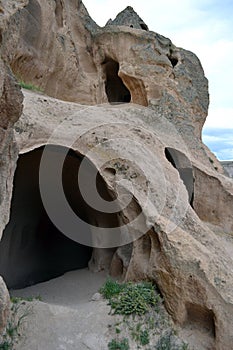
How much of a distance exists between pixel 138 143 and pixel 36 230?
4.46m

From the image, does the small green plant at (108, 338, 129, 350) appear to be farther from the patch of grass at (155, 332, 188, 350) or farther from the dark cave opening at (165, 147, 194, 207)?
the dark cave opening at (165, 147, 194, 207)

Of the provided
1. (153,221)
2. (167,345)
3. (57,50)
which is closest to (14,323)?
(167,345)

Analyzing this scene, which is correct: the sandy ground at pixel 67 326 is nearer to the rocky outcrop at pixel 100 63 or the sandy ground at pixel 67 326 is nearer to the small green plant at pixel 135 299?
the small green plant at pixel 135 299

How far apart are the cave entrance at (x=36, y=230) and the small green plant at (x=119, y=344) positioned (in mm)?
2760

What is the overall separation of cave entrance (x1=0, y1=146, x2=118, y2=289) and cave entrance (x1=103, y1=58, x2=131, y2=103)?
5.72 meters

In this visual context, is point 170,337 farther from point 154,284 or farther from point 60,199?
point 60,199

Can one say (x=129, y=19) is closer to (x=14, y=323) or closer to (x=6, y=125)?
(x=6, y=125)

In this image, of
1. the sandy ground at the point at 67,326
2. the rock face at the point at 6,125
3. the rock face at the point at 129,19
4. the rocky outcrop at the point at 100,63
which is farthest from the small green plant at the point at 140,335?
the rock face at the point at 129,19

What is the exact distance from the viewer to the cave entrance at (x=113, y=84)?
12906 mm

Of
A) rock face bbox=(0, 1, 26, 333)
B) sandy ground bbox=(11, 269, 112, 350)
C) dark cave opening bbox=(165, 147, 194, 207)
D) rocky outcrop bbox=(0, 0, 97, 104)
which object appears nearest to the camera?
rock face bbox=(0, 1, 26, 333)

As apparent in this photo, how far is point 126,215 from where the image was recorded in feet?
20.7

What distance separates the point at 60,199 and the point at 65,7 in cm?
642

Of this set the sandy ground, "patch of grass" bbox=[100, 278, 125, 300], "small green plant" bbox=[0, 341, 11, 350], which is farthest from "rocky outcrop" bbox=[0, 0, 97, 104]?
"small green plant" bbox=[0, 341, 11, 350]

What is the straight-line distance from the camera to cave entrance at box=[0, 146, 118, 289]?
26.4 ft
